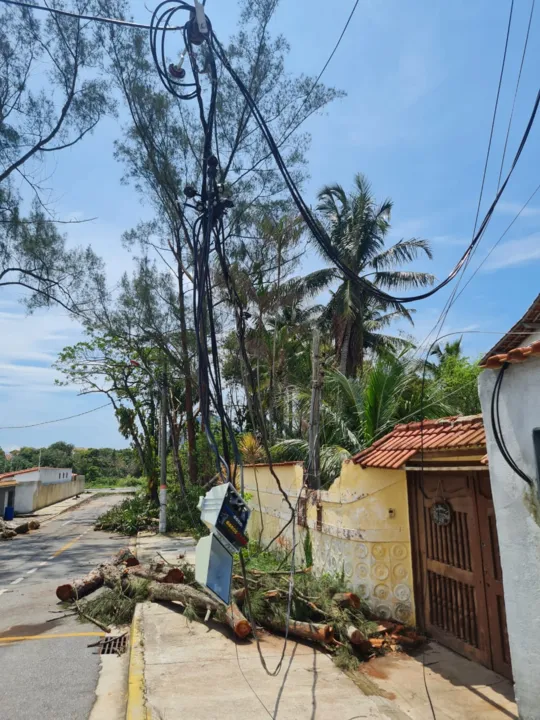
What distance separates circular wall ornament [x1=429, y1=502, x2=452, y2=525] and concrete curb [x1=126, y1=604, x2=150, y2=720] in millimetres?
3749

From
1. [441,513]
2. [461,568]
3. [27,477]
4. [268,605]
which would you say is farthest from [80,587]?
[27,477]

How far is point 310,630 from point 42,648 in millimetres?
3608

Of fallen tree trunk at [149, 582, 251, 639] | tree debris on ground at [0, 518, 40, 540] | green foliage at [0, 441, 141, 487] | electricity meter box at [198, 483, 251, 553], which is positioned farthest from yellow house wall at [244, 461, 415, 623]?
green foliage at [0, 441, 141, 487]

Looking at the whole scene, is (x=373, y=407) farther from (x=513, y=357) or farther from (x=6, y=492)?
(x=6, y=492)

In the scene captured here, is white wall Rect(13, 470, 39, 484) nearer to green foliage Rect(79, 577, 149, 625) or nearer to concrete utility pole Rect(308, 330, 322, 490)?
green foliage Rect(79, 577, 149, 625)

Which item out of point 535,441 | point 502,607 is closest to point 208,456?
point 502,607

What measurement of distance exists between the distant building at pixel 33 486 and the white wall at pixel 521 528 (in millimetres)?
30648

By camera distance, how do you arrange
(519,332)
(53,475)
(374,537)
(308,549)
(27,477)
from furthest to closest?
1. (53,475)
2. (27,477)
3. (308,549)
4. (374,537)
5. (519,332)

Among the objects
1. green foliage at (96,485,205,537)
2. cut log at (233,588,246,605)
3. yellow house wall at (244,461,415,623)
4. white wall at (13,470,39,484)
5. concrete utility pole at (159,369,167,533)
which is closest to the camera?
yellow house wall at (244,461,415,623)

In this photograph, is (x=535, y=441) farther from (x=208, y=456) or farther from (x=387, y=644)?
(x=208, y=456)

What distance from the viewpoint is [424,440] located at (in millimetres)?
6301

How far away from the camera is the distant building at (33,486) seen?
32.7m

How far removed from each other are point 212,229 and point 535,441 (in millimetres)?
3173

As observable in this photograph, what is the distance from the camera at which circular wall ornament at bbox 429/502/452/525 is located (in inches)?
247
